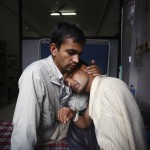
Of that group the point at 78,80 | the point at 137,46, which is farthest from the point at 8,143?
the point at 137,46

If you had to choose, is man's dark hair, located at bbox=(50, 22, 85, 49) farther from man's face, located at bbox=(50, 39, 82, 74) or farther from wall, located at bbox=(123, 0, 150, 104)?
wall, located at bbox=(123, 0, 150, 104)

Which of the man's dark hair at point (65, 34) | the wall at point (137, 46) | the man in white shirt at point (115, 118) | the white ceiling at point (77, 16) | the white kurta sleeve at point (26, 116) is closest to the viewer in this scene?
the man in white shirt at point (115, 118)

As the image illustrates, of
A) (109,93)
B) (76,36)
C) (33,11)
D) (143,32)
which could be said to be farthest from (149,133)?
(33,11)

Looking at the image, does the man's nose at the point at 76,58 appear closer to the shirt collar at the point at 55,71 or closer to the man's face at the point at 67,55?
the man's face at the point at 67,55

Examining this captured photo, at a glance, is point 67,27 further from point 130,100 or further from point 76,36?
point 130,100

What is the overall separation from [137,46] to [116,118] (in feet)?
5.08

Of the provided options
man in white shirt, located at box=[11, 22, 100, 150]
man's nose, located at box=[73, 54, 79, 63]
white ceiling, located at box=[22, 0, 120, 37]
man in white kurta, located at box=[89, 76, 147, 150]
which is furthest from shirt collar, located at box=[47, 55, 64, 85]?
white ceiling, located at box=[22, 0, 120, 37]

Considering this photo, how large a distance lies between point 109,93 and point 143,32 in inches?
57.1

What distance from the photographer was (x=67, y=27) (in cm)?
119

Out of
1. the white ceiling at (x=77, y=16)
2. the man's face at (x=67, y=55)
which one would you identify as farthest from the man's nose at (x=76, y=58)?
the white ceiling at (x=77, y=16)

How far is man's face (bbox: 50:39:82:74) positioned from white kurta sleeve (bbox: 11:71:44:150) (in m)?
0.23

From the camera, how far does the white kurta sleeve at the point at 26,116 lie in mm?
992

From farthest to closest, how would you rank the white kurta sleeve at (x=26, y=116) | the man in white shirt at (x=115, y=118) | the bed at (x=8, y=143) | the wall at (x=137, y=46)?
the wall at (x=137, y=46) < the bed at (x=8, y=143) < the white kurta sleeve at (x=26, y=116) < the man in white shirt at (x=115, y=118)

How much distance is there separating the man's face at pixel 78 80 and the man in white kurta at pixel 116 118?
31 centimetres
